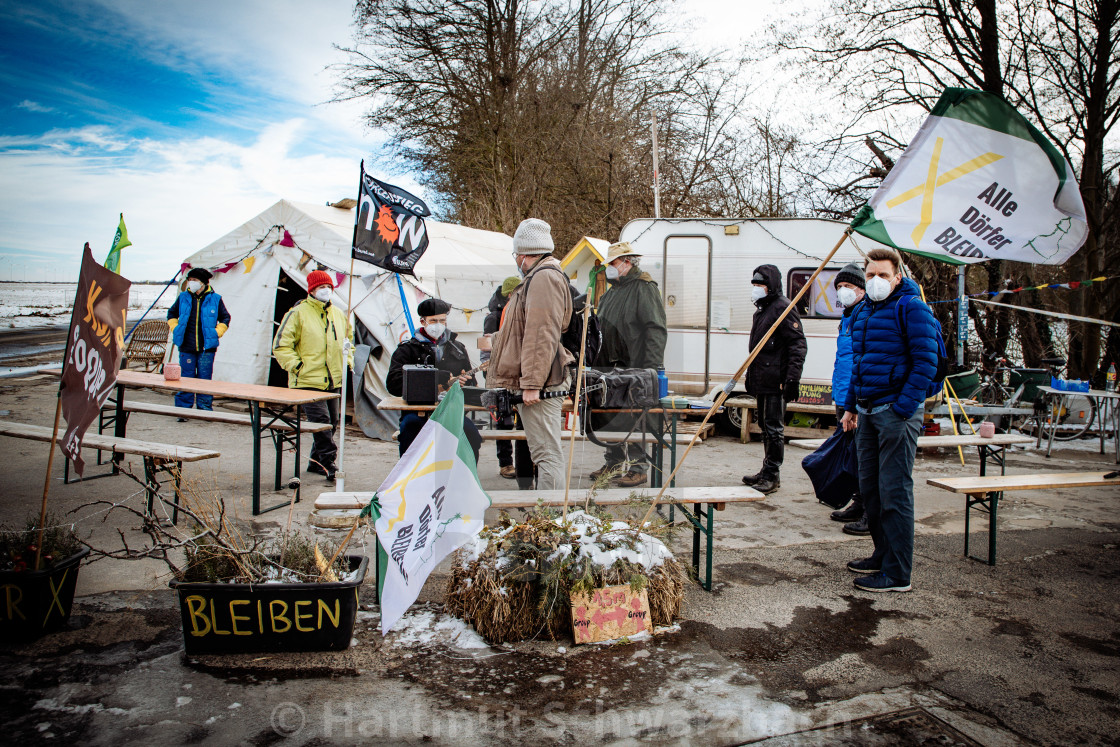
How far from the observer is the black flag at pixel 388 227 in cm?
578

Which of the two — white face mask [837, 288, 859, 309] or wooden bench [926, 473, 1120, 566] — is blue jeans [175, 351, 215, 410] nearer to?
white face mask [837, 288, 859, 309]

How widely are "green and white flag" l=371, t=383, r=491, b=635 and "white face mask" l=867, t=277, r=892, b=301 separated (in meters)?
2.43

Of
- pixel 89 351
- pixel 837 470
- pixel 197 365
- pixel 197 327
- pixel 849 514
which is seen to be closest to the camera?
pixel 89 351

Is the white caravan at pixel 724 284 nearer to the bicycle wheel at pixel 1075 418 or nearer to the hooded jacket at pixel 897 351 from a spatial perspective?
the bicycle wheel at pixel 1075 418

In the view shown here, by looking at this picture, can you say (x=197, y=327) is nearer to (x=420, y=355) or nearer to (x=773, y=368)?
(x=420, y=355)

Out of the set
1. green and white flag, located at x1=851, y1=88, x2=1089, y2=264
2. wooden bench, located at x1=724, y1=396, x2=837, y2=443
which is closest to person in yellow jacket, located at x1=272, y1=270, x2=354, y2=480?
green and white flag, located at x1=851, y1=88, x2=1089, y2=264

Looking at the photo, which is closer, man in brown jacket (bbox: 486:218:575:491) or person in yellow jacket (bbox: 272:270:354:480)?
man in brown jacket (bbox: 486:218:575:491)

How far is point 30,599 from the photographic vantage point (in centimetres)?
309

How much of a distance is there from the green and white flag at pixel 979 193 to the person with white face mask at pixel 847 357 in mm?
1656

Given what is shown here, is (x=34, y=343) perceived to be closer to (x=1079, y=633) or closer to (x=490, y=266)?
(x=490, y=266)

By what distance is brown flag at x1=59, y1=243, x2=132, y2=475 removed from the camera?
3.17m

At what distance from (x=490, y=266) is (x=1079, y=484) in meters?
8.46

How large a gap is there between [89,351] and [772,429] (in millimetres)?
5131

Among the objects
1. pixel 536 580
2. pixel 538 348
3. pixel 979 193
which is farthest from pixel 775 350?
pixel 536 580
